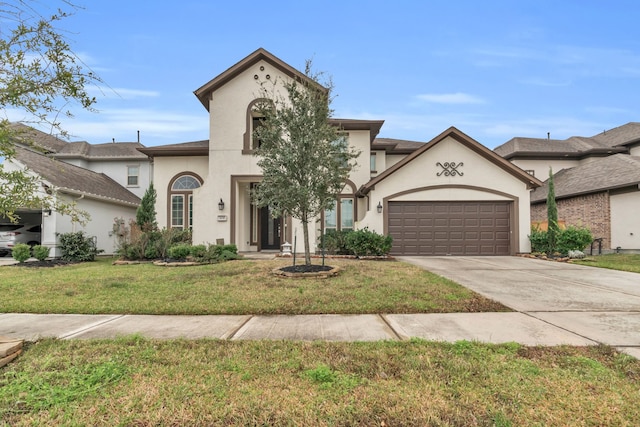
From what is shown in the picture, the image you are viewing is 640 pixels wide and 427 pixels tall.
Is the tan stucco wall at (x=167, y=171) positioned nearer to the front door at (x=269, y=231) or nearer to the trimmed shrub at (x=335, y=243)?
the front door at (x=269, y=231)

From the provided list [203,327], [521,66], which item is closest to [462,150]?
[521,66]

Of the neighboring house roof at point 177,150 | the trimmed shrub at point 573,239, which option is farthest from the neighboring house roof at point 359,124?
the trimmed shrub at point 573,239

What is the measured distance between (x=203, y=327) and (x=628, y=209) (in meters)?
19.3

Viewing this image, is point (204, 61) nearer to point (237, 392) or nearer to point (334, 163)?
point (334, 163)

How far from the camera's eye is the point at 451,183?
14.7 meters

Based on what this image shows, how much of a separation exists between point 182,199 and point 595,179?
21.3m

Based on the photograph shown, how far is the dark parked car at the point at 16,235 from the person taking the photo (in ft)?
51.5

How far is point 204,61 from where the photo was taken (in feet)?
48.6

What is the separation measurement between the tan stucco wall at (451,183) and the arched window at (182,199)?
8119 mm

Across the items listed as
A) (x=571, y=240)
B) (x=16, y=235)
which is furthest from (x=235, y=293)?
→ (x=16, y=235)

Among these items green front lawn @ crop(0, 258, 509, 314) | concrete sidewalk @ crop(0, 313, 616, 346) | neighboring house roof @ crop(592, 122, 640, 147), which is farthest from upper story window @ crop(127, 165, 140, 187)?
neighboring house roof @ crop(592, 122, 640, 147)

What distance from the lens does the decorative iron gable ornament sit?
14.7 metres

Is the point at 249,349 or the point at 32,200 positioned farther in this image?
the point at 32,200

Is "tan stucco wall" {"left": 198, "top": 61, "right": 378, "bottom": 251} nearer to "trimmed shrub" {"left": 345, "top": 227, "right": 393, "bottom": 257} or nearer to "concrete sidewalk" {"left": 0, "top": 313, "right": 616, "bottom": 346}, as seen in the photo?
"trimmed shrub" {"left": 345, "top": 227, "right": 393, "bottom": 257}
